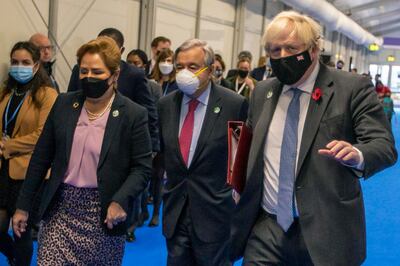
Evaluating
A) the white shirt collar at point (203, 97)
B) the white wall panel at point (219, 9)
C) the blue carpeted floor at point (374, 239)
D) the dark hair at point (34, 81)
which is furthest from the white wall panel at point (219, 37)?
the white shirt collar at point (203, 97)

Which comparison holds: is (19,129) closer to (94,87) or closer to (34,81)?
(34,81)

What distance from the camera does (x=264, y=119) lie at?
2.40 meters

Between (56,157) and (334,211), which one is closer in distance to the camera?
(334,211)

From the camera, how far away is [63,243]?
8.81 feet

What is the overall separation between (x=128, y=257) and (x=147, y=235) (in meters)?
0.68

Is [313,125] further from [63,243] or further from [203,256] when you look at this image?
[63,243]

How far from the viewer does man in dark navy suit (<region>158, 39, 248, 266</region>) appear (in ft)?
9.78

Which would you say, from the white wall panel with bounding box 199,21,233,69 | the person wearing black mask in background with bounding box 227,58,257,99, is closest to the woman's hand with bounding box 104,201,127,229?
the person wearing black mask in background with bounding box 227,58,257,99

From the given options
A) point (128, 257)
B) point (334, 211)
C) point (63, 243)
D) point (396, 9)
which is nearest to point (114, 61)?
point (63, 243)

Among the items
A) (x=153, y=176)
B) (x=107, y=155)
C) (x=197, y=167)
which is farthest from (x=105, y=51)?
(x=153, y=176)

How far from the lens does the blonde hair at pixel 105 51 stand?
270 cm

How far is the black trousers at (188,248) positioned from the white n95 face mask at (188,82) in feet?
2.03

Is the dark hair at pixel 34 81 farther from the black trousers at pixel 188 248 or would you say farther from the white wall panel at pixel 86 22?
the white wall panel at pixel 86 22

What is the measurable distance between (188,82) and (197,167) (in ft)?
1.49
